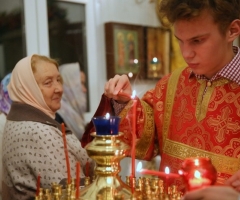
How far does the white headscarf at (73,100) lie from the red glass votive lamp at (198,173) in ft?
5.98

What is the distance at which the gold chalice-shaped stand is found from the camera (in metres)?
0.70

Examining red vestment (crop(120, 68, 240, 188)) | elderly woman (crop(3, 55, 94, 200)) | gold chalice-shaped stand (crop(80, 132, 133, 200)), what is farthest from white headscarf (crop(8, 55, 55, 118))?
gold chalice-shaped stand (crop(80, 132, 133, 200))

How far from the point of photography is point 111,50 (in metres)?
2.53

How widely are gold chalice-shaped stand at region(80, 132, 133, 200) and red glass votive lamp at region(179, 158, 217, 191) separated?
0.13 m

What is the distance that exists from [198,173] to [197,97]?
0.54 meters

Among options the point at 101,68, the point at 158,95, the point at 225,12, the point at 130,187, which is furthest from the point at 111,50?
the point at 130,187

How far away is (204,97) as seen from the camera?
1125 millimetres

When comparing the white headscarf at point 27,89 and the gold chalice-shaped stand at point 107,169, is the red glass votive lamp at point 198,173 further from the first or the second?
the white headscarf at point 27,89

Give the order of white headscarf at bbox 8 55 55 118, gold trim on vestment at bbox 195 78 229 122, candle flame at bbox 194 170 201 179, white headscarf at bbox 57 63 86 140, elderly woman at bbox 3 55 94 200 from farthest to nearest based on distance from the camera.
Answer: white headscarf at bbox 57 63 86 140 < white headscarf at bbox 8 55 55 118 < elderly woman at bbox 3 55 94 200 < gold trim on vestment at bbox 195 78 229 122 < candle flame at bbox 194 170 201 179

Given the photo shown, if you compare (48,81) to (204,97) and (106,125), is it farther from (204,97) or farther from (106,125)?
(106,125)

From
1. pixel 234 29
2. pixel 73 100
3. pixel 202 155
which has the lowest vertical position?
pixel 202 155

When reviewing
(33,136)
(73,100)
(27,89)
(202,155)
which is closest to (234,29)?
(202,155)

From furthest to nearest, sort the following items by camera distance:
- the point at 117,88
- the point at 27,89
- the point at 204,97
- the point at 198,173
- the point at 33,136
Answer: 1. the point at 27,89
2. the point at 33,136
3. the point at 204,97
4. the point at 117,88
5. the point at 198,173

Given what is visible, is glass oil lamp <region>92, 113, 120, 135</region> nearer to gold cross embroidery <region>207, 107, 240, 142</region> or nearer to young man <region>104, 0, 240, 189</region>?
young man <region>104, 0, 240, 189</region>
